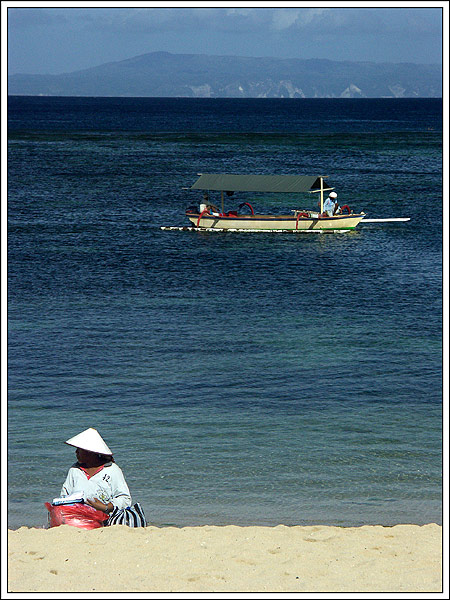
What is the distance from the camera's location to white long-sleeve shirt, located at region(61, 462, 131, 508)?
11.5 metres

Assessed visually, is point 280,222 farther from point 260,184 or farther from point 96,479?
point 96,479

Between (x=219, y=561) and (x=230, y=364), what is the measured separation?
38.9 ft

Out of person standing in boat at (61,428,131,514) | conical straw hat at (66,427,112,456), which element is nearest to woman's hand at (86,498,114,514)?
person standing in boat at (61,428,131,514)

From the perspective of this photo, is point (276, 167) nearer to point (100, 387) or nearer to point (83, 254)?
point (83, 254)

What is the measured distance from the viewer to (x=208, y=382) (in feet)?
68.0

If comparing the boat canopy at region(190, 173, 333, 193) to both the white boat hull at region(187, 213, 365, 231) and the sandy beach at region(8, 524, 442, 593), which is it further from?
the sandy beach at region(8, 524, 442, 593)

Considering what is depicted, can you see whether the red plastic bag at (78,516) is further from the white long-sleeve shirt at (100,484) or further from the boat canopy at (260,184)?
the boat canopy at (260,184)

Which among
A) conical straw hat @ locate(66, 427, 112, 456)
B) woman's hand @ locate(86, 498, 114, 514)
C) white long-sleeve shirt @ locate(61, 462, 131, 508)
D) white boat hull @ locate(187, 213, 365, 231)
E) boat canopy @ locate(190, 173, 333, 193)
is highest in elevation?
boat canopy @ locate(190, 173, 333, 193)

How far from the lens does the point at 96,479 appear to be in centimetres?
1149

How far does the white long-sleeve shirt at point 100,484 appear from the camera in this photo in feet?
37.7

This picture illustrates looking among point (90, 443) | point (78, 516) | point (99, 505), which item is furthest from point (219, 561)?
point (90, 443)

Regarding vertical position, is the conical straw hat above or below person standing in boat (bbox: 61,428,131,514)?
above

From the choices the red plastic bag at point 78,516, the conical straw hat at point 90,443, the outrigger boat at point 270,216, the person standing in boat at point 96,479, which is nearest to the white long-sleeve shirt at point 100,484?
the person standing in boat at point 96,479

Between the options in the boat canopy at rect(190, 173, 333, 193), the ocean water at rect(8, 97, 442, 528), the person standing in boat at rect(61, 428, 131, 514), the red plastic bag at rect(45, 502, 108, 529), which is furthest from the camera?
the boat canopy at rect(190, 173, 333, 193)
